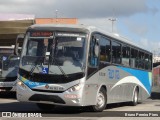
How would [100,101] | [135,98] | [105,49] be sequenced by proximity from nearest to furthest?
[100,101] < [105,49] < [135,98]

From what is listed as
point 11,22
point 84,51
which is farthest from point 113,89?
point 11,22

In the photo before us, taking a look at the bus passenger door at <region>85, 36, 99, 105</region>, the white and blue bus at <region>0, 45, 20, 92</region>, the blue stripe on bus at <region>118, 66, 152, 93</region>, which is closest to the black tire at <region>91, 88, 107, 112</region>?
the bus passenger door at <region>85, 36, 99, 105</region>

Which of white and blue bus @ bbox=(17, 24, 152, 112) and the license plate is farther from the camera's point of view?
the license plate

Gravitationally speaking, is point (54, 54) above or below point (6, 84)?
above

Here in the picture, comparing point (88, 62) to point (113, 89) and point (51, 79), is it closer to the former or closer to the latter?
point (51, 79)

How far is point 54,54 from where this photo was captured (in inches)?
577

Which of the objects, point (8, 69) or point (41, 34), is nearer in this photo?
point (41, 34)

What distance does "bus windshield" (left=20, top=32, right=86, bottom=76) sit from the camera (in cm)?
1446

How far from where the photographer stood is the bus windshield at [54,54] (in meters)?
14.5

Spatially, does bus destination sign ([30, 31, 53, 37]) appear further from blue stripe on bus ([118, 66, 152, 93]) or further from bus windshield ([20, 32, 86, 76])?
blue stripe on bus ([118, 66, 152, 93])

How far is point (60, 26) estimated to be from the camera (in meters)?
15.2

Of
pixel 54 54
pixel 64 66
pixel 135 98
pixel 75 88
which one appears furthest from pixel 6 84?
pixel 75 88

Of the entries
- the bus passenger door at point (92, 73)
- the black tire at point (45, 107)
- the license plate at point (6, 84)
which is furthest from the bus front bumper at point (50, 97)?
the license plate at point (6, 84)

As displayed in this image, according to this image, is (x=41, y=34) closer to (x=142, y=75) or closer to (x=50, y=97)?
(x=50, y=97)
